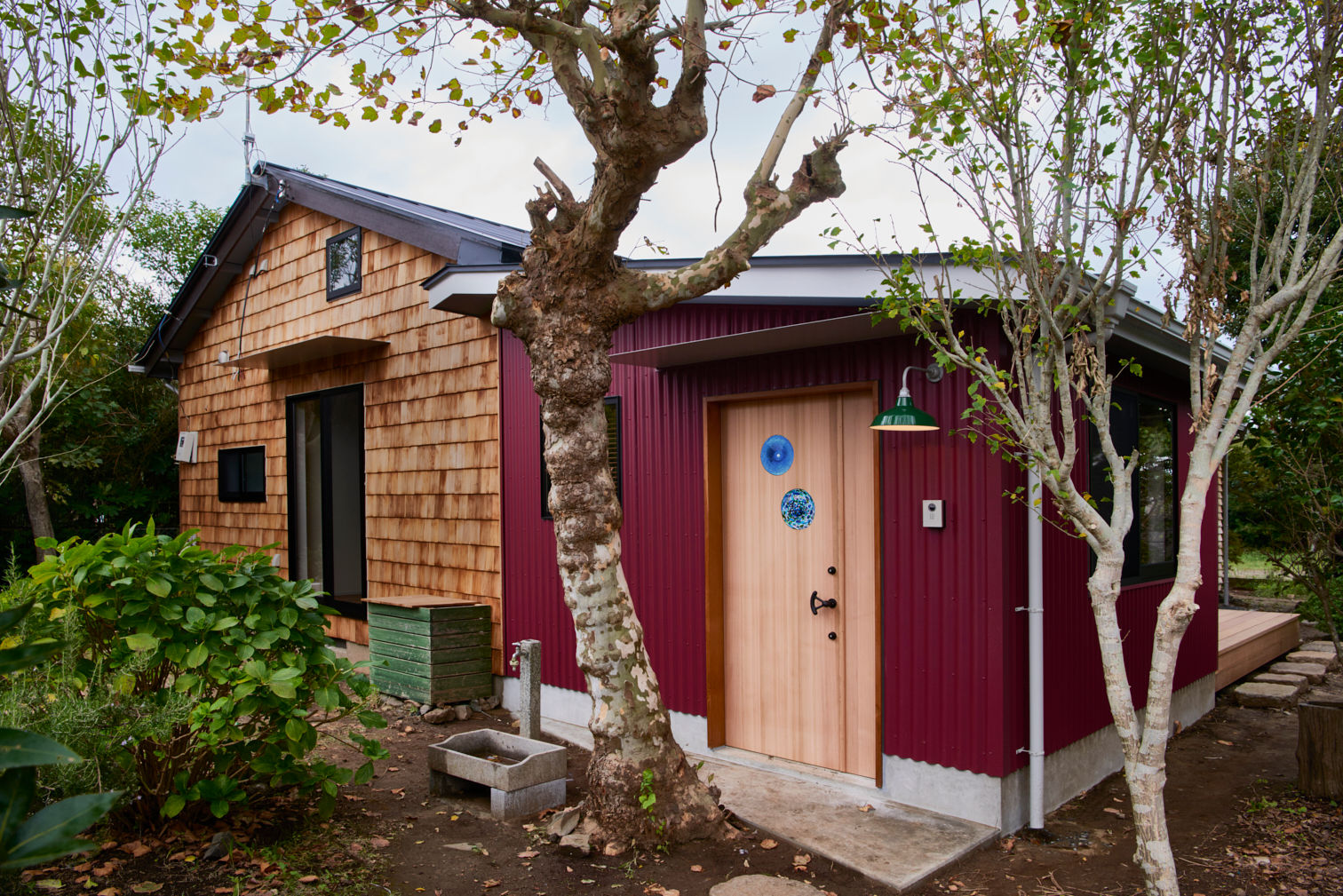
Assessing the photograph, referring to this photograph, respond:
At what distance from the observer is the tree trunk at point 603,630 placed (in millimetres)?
4355

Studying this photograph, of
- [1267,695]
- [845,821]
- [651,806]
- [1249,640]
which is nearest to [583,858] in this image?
[651,806]

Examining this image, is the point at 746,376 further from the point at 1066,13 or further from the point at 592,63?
the point at 1066,13

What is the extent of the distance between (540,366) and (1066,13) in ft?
8.86

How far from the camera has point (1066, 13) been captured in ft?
11.7

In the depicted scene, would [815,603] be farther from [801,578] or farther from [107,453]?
[107,453]

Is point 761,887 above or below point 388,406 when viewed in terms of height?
below

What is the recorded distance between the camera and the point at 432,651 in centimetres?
705

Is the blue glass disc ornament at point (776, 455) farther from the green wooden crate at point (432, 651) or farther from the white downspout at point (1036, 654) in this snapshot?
the green wooden crate at point (432, 651)

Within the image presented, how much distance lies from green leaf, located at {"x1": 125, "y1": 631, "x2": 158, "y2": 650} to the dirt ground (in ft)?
3.02

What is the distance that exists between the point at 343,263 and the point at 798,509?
19.6ft

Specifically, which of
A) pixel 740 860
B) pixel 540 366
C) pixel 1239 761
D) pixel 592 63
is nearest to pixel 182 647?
pixel 540 366

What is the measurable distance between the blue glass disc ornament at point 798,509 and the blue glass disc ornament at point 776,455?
17 cm

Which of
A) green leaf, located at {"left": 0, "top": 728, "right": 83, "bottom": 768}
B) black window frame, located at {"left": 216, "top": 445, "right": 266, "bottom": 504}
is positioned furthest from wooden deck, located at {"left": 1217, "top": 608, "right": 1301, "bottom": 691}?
black window frame, located at {"left": 216, "top": 445, "right": 266, "bottom": 504}

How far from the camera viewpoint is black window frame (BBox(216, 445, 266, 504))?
10.3 meters
